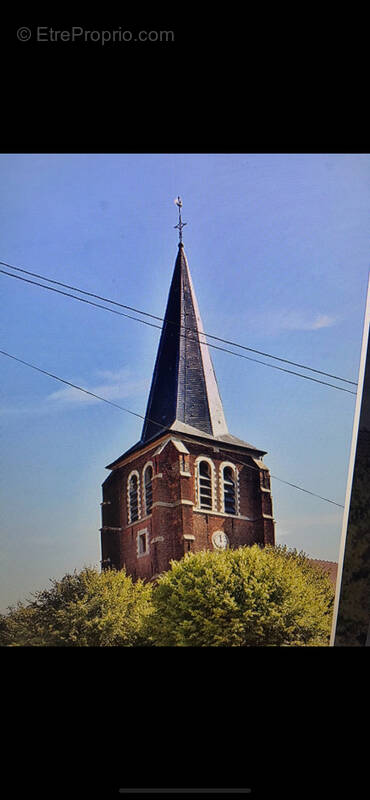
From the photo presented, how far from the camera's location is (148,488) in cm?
955

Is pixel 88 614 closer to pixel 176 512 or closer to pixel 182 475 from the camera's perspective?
pixel 176 512

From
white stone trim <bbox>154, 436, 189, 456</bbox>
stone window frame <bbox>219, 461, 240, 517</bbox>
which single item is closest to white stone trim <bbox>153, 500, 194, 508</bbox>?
stone window frame <bbox>219, 461, 240, 517</bbox>

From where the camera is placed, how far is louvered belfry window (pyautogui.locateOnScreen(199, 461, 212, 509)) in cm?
930

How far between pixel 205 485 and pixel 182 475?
1.08ft

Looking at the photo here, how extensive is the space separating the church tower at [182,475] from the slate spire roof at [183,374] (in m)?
0.01

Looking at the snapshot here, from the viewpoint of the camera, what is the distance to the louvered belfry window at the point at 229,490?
9266 millimetres

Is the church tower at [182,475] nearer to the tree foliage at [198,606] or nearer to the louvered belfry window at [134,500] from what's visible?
the louvered belfry window at [134,500]
